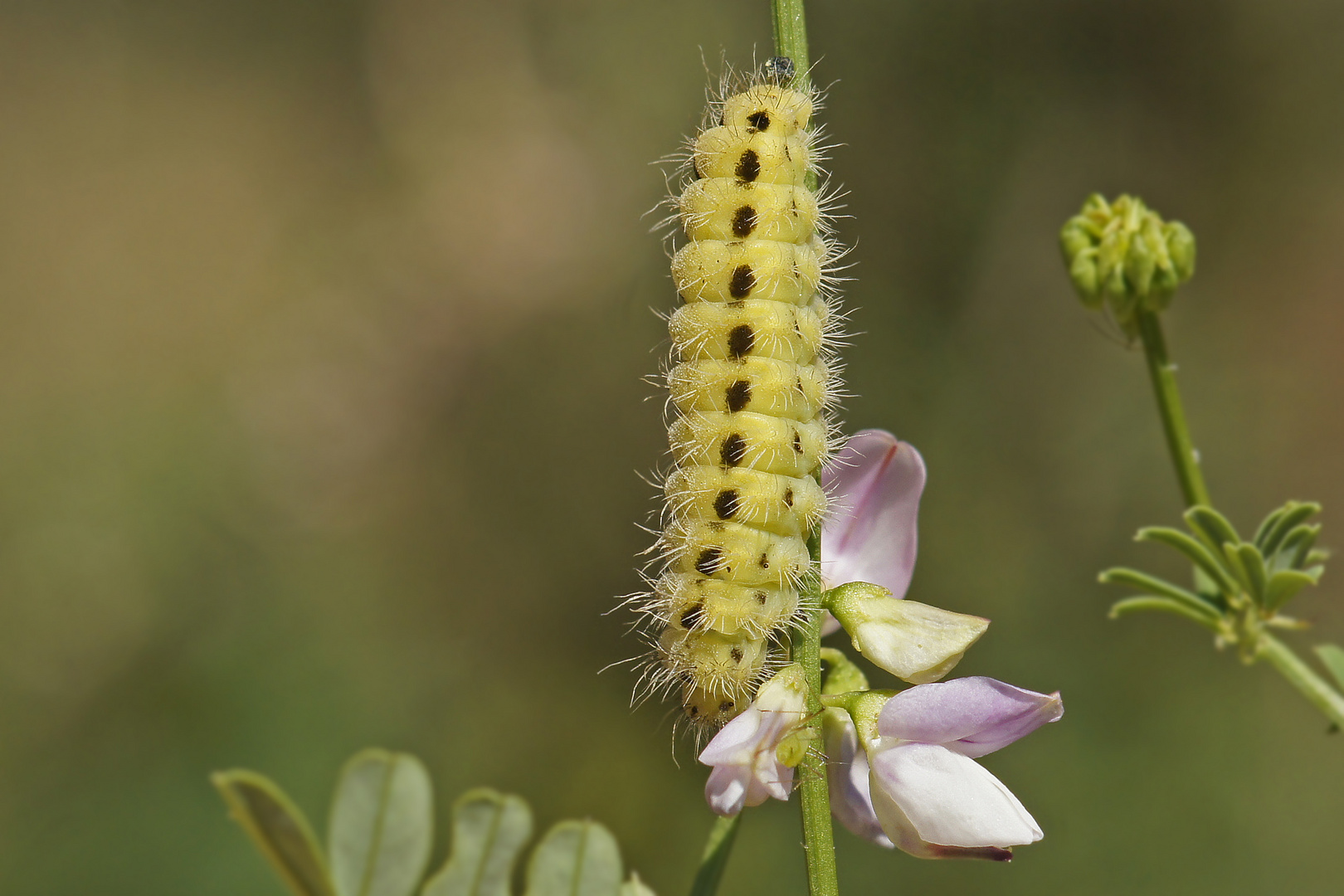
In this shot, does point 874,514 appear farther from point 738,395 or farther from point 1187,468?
point 1187,468

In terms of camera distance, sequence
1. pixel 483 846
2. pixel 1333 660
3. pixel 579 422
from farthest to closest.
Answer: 1. pixel 579 422
2. pixel 1333 660
3. pixel 483 846

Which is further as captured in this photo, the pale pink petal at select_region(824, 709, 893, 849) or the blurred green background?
the blurred green background

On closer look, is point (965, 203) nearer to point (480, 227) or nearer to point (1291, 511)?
point (480, 227)

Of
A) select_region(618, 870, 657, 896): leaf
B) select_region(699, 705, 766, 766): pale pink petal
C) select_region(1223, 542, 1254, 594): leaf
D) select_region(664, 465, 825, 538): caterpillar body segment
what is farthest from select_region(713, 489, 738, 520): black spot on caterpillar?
select_region(1223, 542, 1254, 594): leaf

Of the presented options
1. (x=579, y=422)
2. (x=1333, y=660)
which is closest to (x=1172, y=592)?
(x=1333, y=660)

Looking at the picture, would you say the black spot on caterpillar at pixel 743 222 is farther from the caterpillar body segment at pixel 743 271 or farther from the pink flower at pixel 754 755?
the pink flower at pixel 754 755

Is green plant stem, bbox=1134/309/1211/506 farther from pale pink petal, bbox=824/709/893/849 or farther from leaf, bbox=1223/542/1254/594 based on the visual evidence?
pale pink petal, bbox=824/709/893/849

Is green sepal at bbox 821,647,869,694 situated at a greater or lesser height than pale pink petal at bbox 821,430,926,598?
lesser
